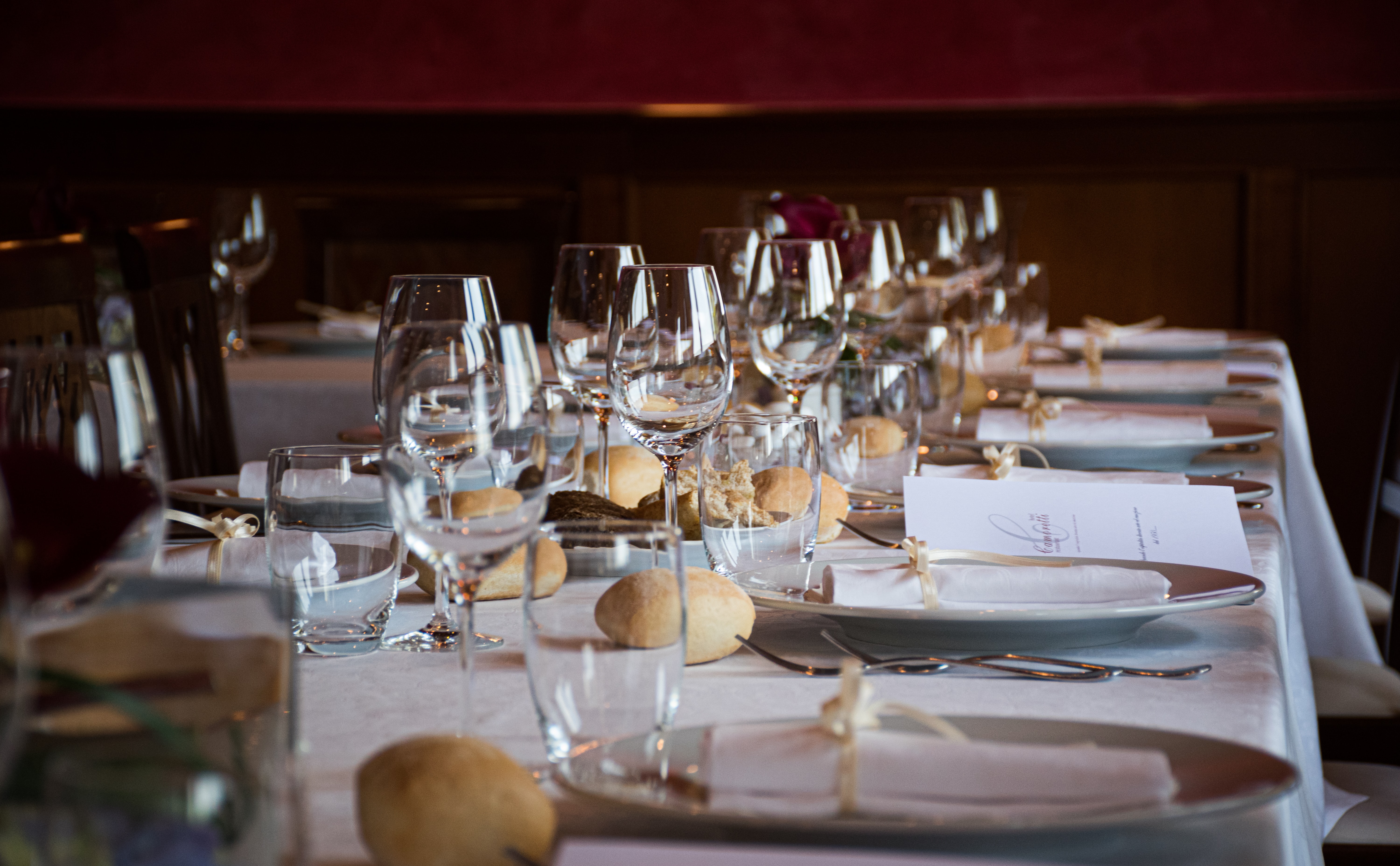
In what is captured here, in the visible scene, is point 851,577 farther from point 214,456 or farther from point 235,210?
point 235,210

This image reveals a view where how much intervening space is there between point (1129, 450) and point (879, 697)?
27.7 inches

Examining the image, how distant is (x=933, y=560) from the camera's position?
34.4 inches

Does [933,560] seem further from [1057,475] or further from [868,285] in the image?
[868,285]

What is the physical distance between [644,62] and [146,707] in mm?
4114

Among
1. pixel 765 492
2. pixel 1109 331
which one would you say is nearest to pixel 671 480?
pixel 765 492

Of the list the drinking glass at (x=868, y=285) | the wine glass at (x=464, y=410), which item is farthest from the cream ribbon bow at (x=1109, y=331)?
the wine glass at (x=464, y=410)

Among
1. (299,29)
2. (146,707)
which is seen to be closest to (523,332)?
(146,707)

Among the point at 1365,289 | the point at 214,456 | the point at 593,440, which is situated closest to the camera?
the point at 593,440

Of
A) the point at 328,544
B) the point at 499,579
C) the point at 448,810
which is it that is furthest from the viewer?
the point at 499,579

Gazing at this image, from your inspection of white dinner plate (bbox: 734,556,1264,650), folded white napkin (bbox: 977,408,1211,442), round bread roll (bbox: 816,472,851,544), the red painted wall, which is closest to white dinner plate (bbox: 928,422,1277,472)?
folded white napkin (bbox: 977,408,1211,442)

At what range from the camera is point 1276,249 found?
4.05m

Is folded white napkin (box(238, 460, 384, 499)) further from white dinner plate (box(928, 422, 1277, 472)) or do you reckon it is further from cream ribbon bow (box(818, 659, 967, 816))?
white dinner plate (box(928, 422, 1277, 472))

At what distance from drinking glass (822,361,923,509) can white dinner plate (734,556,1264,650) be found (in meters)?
0.40

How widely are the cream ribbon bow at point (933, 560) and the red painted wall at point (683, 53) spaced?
3.55 metres
